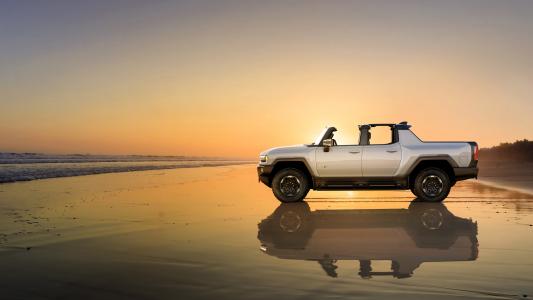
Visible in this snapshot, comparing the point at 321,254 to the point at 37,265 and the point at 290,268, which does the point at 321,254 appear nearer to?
the point at 290,268

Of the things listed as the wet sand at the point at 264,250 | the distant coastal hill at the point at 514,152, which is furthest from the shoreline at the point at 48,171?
the distant coastal hill at the point at 514,152

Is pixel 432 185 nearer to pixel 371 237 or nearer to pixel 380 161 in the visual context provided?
pixel 380 161

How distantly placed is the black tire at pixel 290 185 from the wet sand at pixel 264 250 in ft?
Result: 3.86

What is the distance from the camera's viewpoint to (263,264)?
5.69m

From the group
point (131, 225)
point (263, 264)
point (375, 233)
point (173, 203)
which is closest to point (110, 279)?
point (263, 264)

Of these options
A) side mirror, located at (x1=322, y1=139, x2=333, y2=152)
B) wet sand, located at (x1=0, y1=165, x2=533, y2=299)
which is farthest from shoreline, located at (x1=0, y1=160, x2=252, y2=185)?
side mirror, located at (x1=322, y1=139, x2=333, y2=152)

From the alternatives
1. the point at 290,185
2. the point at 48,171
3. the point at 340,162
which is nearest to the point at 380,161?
the point at 340,162

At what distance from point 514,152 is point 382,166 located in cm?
4450

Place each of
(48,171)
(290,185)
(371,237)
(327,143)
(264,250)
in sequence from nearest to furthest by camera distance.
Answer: (264,250)
(371,237)
(327,143)
(290,185)
(48,171)

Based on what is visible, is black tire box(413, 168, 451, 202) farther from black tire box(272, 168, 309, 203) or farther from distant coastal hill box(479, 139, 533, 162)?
distant coastal hill box(479, 139, 533, 162)

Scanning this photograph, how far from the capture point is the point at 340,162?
13398 mm

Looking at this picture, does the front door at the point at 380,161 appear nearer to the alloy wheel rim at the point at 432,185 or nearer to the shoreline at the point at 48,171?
the alloy wheel rim at the point at 432,185

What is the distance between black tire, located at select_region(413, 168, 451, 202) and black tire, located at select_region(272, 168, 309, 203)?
3.12 m

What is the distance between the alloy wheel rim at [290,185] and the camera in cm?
1349
